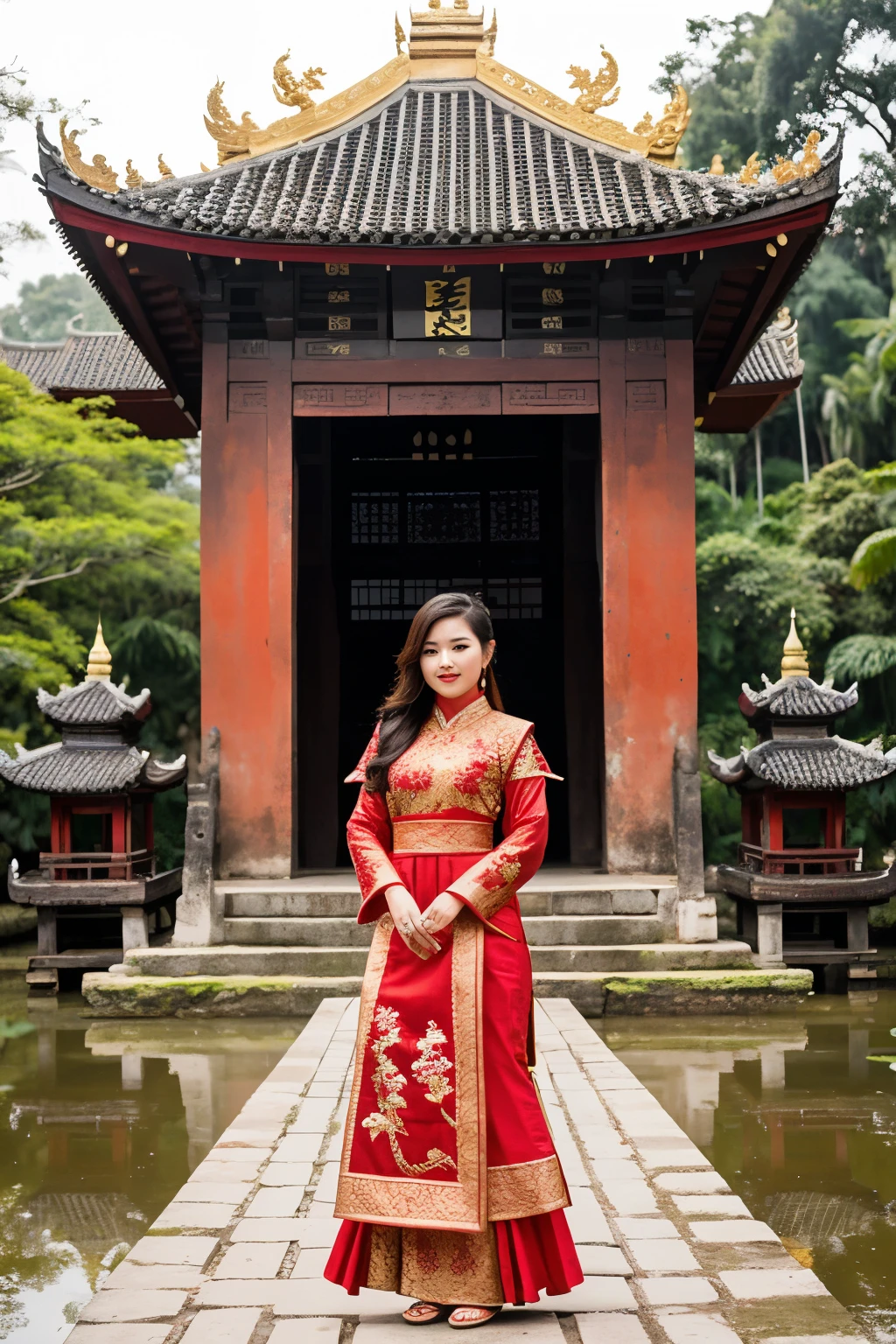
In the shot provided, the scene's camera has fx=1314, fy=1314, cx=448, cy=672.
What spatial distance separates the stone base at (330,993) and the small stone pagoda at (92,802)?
5.39 ft

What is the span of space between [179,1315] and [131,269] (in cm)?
834

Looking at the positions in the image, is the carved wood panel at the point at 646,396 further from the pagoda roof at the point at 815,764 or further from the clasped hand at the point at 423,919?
the clasped hand at the point at 423,919

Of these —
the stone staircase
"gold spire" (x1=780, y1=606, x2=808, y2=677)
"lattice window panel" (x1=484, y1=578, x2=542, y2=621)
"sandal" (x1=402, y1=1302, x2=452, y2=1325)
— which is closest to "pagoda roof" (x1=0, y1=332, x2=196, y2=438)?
"lattice window panel" (x1=484, y1=578, x2=542, y2=621)

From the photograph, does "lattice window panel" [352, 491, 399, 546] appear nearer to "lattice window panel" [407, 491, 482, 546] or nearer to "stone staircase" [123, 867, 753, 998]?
"lattice window panel" [407, 491, 482, 546]

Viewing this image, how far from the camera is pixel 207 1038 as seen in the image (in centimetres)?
769

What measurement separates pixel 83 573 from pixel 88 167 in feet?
25.7

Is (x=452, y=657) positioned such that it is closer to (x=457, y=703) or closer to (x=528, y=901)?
(x=457, y=703)

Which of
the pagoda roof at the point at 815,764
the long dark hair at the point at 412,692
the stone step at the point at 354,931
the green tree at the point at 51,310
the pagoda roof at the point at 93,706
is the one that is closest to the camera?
the long dark hair at the point at 412,692

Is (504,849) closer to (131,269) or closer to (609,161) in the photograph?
→ (131,269)

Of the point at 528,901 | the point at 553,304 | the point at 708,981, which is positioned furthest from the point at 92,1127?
the point at 553,304

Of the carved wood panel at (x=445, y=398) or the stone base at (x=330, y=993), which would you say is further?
the carved wood panel at (x=445, y=398)

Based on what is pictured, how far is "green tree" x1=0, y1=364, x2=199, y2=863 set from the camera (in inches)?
574

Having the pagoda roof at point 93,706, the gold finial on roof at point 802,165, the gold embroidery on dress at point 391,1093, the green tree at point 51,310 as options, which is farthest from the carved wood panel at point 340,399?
the green tree at point 51,310

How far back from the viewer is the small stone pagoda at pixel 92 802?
9.97 metres
